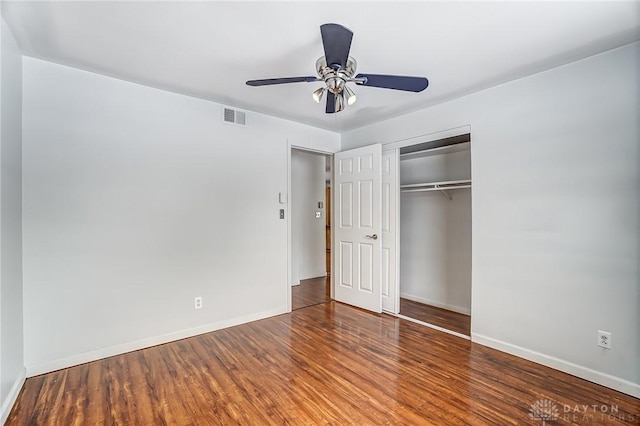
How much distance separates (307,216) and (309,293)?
1552mm

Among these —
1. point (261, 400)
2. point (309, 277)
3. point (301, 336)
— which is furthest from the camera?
point (309, 277)

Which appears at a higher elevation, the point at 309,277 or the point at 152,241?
the point at 152,241

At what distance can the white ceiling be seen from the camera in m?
1.82

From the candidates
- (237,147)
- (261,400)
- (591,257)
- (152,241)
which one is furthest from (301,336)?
(591,257)

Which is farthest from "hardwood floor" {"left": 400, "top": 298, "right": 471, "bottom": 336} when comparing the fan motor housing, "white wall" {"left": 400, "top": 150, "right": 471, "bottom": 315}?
the fan motor housing

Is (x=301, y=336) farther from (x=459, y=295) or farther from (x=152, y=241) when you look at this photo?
(x=459, y=295)

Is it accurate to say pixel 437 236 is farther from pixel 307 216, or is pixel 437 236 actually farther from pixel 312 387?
pixel 312 387

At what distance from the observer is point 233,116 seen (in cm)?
348

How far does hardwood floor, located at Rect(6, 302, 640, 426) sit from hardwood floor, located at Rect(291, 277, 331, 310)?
3.97 feet

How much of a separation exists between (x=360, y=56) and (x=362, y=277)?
270 cm

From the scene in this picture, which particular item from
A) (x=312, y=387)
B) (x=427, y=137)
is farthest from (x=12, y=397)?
(x=427, y=137)

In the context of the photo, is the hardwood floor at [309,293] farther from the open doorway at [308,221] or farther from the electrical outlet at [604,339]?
the electrical outlet at [604,339]

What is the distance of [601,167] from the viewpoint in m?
2.30

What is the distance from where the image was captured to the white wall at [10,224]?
192 centimetres
